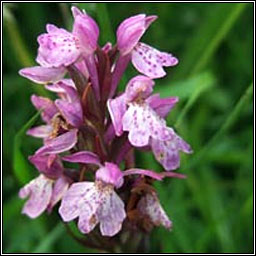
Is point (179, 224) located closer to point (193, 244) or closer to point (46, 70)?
point (193, 244)

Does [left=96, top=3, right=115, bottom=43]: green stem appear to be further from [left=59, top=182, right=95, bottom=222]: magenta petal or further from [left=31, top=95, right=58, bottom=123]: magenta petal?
[left=59, top=182, right=95, bottom=222]: magenta petal

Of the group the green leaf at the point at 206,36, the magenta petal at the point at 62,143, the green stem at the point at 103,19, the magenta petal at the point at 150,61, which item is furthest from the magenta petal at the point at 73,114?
the green leaf at the point at 206,36

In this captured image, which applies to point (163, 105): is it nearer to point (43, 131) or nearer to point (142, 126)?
point (142, 126)

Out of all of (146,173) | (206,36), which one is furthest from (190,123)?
(146,173)

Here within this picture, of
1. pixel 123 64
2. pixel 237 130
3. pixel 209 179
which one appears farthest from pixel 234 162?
pixel 123 64

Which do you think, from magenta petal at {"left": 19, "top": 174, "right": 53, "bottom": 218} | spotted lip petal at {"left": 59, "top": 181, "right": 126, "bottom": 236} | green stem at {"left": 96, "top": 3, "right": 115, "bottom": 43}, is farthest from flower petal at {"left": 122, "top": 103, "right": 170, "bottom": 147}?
green stem at {"left": 96, "top": 3, "right": 115, "bottom": 43}
